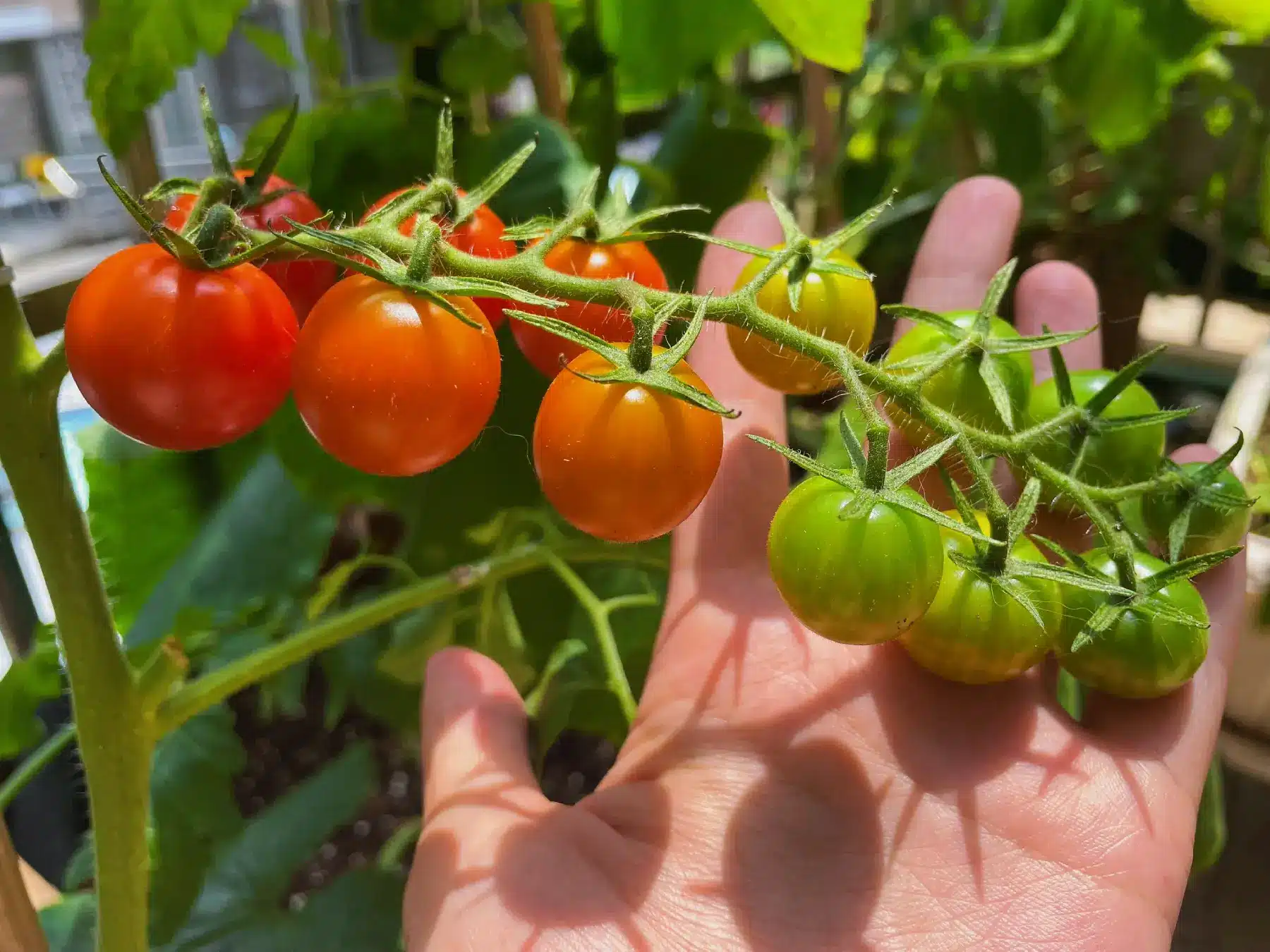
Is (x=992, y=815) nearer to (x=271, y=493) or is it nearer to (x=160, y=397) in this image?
(x=160, y=397)

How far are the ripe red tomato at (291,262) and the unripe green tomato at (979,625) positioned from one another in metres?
0.38

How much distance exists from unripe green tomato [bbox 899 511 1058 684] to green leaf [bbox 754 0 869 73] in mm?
262

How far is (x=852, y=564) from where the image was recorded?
1.31 ft

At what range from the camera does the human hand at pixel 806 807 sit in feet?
1.75

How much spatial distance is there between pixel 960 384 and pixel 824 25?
203mm

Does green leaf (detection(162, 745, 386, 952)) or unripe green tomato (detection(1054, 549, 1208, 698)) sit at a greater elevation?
unripe green tomato (detection(1054, 549, 1208, 698))

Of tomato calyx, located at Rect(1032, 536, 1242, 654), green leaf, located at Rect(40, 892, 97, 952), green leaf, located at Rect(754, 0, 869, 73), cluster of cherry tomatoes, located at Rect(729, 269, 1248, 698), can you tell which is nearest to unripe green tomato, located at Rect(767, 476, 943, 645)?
cluster of cherry tomatoes, located at Rect(729, 269, 1248, 698)

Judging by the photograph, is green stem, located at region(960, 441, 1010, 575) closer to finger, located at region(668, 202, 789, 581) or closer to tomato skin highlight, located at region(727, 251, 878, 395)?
tomato skin highlight, located at region(727, 251, 878, 395)

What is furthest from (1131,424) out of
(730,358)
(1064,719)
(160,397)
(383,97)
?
(383,97)

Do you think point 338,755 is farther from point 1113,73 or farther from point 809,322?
point 1113,73

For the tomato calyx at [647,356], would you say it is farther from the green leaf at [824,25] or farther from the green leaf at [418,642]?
the green leaf at [418,642]

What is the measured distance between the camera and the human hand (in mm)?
532

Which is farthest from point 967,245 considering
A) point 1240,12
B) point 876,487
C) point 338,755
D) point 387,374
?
point 338,755

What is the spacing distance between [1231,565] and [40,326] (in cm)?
89
